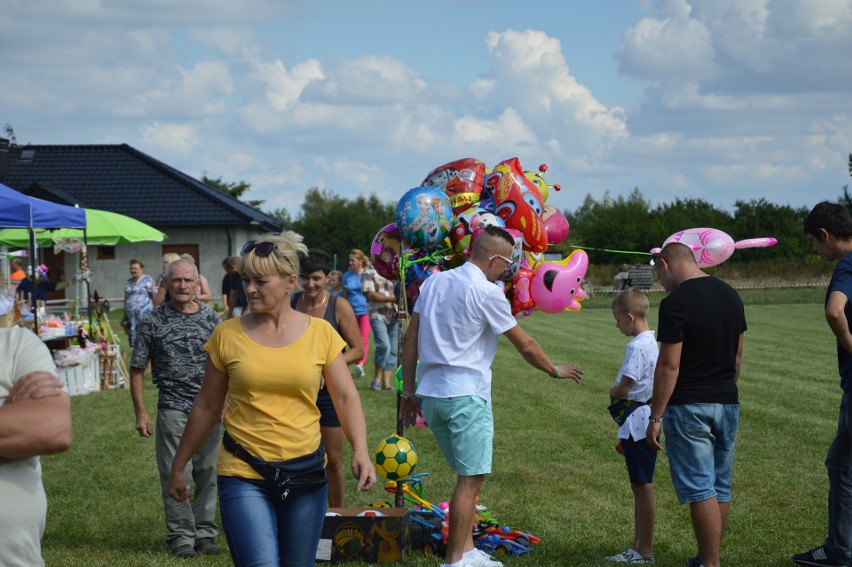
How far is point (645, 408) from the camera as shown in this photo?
572cm

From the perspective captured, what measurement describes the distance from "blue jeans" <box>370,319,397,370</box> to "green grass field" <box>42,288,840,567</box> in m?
0.48

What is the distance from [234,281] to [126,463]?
5.56 meters

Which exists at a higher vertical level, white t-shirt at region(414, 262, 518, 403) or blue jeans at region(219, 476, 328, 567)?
white t-shirt at region(414, 262, 518, 403)

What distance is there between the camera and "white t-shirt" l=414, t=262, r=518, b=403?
5438 mm

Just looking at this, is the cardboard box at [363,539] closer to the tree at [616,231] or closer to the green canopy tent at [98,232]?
the green canopy tent at [98,232]

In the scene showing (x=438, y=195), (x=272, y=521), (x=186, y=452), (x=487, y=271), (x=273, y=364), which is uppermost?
(x=438, y=195)

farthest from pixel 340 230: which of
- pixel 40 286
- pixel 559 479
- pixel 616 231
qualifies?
pixel 559 479

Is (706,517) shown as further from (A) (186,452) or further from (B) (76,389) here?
(B) (76,389)

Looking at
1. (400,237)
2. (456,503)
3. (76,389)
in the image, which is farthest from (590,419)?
(76,389)

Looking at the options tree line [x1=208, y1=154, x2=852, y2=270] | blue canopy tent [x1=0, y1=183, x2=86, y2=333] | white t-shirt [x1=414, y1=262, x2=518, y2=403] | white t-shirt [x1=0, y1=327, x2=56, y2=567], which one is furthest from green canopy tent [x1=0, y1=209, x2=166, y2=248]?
tree line [x1=208, y1=154, x2=852, y2=270]

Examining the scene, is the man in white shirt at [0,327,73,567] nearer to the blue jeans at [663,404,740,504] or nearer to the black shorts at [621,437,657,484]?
the blue jeans at [663,404,740,504]

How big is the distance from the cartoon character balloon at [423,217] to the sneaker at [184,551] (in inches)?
99.1

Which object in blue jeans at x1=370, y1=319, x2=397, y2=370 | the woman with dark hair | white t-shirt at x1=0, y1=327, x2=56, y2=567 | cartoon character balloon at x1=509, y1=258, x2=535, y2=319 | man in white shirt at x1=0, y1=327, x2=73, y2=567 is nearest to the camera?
man in white shirt at x1=0, y1=327, x2=73, y2=567

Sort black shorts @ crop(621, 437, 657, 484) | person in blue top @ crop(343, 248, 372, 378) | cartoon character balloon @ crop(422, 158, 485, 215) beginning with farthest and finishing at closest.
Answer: person in blue top @ crop(343, 248, 372, 378) → cartoon character balloon @ crop(422, 158, 485, 215) → black shorts @ crop(621, 437, 657, 484)
